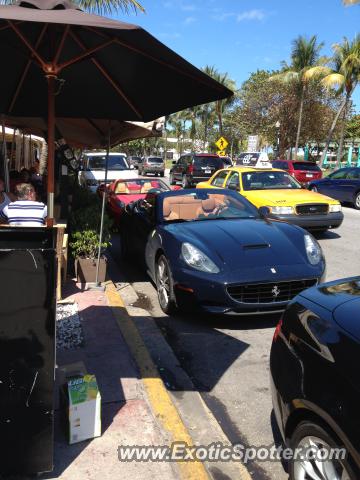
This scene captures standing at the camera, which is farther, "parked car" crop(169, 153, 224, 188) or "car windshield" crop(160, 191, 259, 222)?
"parked car" crop(169, 153, 224, 188)

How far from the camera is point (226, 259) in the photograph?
4824 mm

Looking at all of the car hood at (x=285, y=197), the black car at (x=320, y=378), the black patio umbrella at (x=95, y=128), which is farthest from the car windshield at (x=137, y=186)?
the black car at (x=320, y=378)

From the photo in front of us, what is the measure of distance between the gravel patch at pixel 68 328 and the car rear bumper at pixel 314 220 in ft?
17.9

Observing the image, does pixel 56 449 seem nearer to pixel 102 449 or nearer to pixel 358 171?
pixel 102 449

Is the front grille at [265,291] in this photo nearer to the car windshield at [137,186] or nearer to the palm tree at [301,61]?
the car windshield at [137,186]

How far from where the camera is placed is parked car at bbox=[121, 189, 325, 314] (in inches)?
184

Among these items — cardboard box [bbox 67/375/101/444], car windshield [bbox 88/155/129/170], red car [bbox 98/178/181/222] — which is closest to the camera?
cardboard box [bbox 67/375/101/444]

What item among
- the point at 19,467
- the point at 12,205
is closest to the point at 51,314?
the point at 19,467

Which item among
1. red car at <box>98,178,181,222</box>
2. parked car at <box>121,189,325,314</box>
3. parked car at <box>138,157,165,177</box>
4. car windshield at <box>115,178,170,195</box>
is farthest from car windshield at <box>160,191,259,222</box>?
parked car at <box>138,157,165,177</box>

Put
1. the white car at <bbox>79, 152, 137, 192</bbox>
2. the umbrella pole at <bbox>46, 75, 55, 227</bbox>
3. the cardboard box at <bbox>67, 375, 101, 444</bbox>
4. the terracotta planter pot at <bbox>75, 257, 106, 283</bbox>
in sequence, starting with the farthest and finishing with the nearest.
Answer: the white car at <bbox>79, 152, 137, 192</bbox> < the terracotta planter pot at <bbox>75, 257, 106, 283</bbox> < the umbrella pole at <bbox>46, 75, 55, 227</bbox> < the cardboard box at <bbox>67, 375, 101, 444</bbox>

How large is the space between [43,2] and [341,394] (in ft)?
8.24

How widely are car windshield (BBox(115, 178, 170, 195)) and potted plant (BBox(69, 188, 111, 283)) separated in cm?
400

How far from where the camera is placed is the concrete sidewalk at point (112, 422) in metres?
2.58

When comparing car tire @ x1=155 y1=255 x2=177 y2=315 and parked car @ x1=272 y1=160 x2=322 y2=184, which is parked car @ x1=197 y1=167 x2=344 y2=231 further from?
parked car @ x1=272 y1=160 x2=322 y2=184
